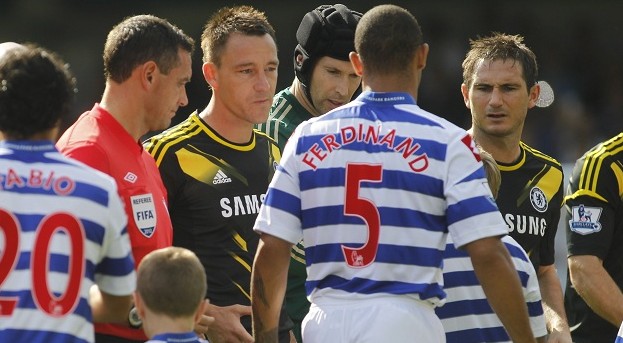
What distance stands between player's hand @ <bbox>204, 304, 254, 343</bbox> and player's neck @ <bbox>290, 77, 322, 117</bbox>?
1.53m

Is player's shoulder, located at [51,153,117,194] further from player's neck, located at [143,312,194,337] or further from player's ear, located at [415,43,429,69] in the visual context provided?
player's ear, located at [415,43,429,69]

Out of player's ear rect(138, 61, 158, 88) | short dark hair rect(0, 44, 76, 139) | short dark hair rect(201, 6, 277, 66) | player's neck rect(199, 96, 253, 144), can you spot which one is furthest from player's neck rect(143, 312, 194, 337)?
short dark hair rect(201, 6, 277, 66)

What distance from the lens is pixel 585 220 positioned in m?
6.18

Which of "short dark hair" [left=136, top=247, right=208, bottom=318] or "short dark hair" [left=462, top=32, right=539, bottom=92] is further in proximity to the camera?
"short dark hair" [left=462, top=32, right=539, bottom=92]

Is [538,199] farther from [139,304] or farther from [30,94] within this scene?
[30,94]

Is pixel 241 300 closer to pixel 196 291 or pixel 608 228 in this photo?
pixel 196 291

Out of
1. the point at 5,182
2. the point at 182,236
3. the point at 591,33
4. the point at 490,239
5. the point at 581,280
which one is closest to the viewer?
the point at 5,182

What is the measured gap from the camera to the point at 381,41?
4605 millimetres

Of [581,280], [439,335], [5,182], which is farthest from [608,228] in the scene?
[5,182]

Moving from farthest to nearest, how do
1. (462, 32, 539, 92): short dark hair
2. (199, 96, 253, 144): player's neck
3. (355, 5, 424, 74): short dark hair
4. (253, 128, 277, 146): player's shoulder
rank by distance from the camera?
(462, 32, 539, 92): short dark hair, (253, 128, 277, 146): player's shoulder, (199, 96, 253, 144): player's neck, (355, 5, 424, 74): short dark hair

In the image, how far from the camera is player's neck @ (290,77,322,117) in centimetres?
647

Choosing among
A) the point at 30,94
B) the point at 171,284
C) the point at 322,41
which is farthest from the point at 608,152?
the point at 30,94

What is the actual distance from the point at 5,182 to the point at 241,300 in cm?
176

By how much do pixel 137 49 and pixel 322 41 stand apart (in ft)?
5.89
